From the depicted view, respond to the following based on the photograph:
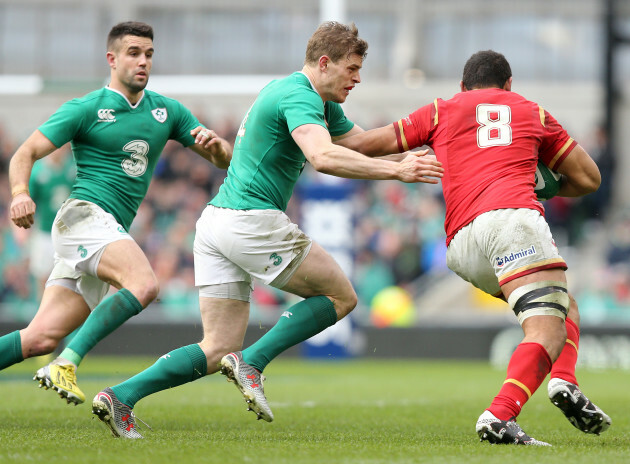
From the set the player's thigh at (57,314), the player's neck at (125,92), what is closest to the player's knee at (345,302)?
the player's thigh at (57,314)

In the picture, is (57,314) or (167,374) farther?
(57,314)

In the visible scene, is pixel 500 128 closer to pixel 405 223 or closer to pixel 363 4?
pixel 405 223

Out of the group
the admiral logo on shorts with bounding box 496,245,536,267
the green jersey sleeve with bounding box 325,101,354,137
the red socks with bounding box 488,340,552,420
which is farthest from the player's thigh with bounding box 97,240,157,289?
the red socks with bounding box 488,340,552,420

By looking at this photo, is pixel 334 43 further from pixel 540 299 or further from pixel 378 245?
pixel 378 245

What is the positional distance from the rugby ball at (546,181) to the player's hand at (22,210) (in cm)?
281

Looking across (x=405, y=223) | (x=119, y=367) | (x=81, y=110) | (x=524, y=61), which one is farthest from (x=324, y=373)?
(x=524, y=61)

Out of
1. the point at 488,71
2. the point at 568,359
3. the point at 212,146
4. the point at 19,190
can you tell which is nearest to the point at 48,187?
the point at 212,146

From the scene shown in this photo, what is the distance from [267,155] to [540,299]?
64.5 inches

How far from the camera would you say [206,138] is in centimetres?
601

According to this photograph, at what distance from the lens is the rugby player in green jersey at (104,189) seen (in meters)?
5.83

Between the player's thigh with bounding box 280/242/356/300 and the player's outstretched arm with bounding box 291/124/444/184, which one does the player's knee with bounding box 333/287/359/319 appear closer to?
the player's thigh with bounding box 280/242/356/300

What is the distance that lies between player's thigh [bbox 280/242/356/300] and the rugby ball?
4.03ft

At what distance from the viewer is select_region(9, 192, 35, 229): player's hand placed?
5.57 meters

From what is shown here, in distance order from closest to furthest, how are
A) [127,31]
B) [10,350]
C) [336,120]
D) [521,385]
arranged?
1. [521,385]
2. [336,120]
3. [10,350]
4. [127,31]
